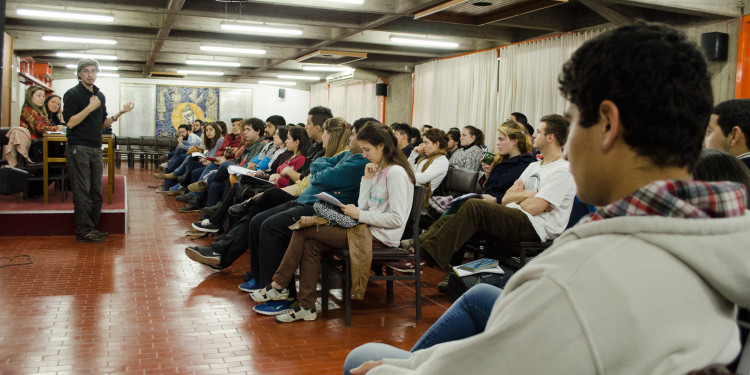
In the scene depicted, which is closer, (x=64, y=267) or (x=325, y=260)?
(x=325, y=260)

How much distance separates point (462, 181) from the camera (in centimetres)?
569

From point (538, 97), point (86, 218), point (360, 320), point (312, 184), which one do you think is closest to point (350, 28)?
point (538, 97)

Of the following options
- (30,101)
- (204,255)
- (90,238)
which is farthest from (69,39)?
(204,255)

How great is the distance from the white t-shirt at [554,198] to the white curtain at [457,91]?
6.92m

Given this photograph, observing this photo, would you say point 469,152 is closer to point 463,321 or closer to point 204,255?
point 204,255

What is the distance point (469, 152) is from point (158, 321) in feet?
15.3

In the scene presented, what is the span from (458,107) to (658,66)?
36.6ft

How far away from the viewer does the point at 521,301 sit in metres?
0.83

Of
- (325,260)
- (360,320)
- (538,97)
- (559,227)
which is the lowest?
(360,320)

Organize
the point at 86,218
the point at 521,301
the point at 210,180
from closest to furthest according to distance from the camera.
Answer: the point at 521,301 < the point at 86,218 < the point at 210,180

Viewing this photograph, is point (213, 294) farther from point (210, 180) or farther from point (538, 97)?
point (538, 97)

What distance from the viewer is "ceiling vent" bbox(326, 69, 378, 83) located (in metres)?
15.0

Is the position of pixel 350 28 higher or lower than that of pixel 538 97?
higher

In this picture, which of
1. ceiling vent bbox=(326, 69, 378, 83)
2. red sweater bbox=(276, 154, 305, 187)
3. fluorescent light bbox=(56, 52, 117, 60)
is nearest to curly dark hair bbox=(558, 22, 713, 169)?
red sweater bbox=(276, 154, 305, 187)
